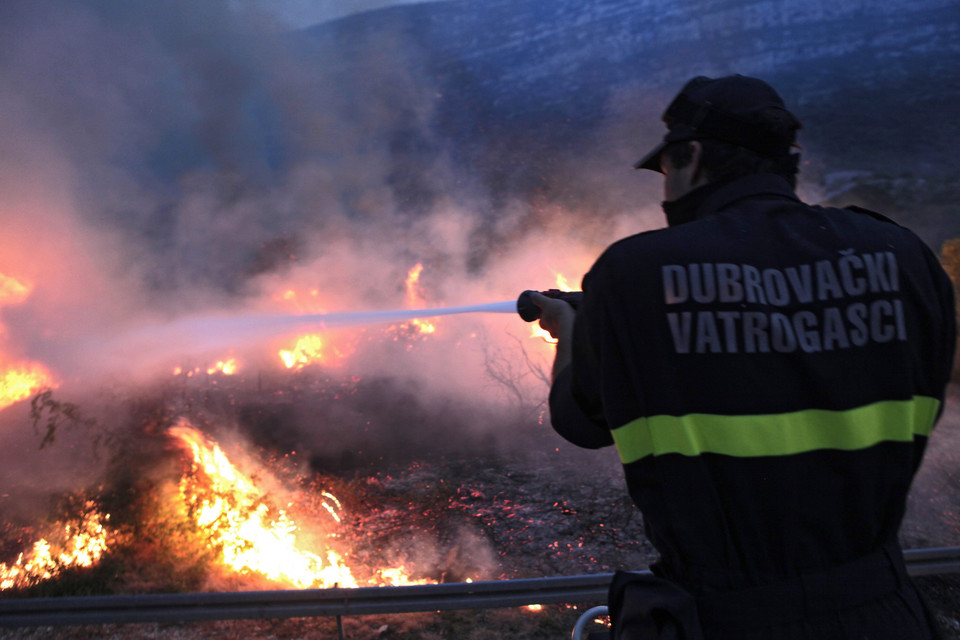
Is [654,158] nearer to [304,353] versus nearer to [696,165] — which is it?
[696,165]

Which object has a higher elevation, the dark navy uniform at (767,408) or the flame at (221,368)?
the dark navy uniform at (767,408)

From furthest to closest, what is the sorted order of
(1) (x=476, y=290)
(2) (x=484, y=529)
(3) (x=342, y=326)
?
(1) (x=476, y=290), (3) (x=342, y=326), (2) (x=484, y=529)

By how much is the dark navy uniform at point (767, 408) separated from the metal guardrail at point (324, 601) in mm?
1897

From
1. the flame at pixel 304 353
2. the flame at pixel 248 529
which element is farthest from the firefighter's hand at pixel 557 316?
the flame at pixel 304 353

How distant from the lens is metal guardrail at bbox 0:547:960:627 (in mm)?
2742

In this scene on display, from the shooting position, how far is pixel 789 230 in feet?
3.42

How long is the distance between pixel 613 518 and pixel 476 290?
573cm

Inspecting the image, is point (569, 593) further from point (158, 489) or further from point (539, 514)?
point (158, 489)

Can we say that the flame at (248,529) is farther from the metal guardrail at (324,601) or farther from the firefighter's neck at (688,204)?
the firefighter's neck at (688,204)

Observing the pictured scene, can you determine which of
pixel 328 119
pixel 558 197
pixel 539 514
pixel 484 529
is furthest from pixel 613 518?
pixel 328 119

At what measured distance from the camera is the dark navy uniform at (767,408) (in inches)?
38.7

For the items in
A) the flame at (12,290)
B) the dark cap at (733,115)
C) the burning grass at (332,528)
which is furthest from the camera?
the flame at (12,290)

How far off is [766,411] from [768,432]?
37 millimetres

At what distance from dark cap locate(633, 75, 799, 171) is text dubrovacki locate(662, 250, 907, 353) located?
0.30 metres
